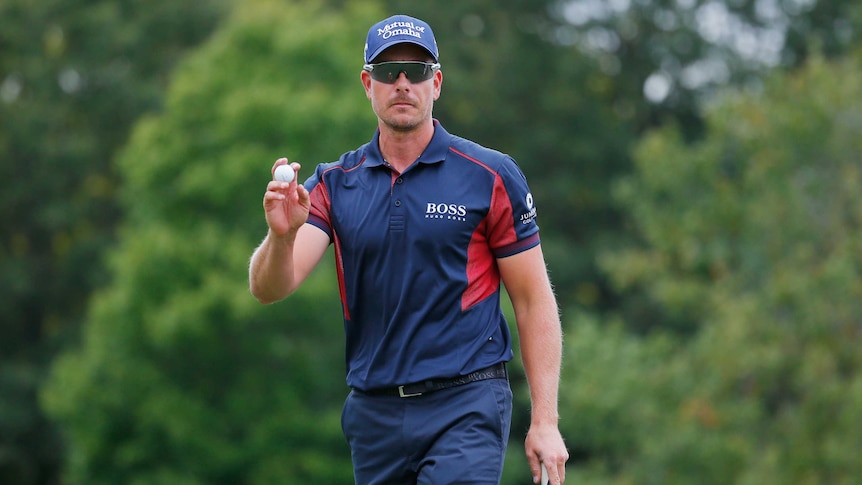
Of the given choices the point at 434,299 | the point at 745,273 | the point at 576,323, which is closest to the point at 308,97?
the point at 576,323

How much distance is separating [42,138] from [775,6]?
1788cm

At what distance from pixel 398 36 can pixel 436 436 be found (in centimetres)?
146

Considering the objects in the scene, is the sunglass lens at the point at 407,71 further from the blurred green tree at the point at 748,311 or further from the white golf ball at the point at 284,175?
the blurred green tree at the point at 748,311

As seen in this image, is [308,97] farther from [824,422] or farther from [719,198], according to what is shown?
[824,422]

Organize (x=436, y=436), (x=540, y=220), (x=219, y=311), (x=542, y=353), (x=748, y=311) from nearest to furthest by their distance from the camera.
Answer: (x=436, y=436) < (x=542, y=353) < (x=748, y=311) < (x=219, y=311) < (x=540, y=220)

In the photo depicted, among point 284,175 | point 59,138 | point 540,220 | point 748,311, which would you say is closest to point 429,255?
point 284,175

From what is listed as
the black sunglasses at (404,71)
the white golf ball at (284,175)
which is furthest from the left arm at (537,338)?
the white golf ball at (284,175)

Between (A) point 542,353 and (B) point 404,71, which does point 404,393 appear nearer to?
(A) point 542,353

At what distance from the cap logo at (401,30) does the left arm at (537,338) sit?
35.1 inches

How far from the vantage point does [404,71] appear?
514 cm

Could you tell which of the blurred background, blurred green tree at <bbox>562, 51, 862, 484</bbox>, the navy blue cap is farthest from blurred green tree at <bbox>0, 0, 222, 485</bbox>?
the navy blue cap

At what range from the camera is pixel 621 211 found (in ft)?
112

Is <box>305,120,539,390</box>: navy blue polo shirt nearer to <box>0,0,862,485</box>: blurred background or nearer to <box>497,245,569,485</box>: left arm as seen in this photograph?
<box>497,245,569,485</box>: left arm

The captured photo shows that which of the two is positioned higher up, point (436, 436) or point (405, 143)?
point (405, 143)
